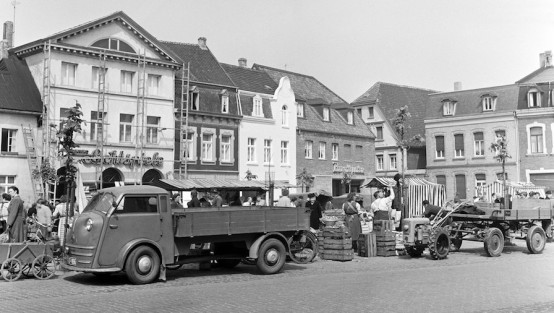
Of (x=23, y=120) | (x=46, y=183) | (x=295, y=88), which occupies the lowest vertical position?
(x=46, y=183)

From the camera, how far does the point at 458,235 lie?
66.9 feet

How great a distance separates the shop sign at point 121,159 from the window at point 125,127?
1.09 m

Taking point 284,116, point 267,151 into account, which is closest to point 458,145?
point 284,116

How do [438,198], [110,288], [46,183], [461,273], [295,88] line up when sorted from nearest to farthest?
[110,288]
[461,273]
[46,183]
[438,198]
[295,88]

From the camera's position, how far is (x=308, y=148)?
157 ft

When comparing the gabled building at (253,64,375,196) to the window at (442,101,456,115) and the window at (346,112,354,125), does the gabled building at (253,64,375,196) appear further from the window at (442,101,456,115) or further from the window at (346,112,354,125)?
the window at (442,101,456,115)

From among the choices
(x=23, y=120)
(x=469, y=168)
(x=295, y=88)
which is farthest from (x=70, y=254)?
(x=469, y=168)

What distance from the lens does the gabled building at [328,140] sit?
157ft

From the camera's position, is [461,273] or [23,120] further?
[23,120]

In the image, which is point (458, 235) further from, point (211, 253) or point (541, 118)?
point (541, 118)

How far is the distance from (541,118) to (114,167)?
35649mm

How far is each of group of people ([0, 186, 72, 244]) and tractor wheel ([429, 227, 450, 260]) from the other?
432 inches

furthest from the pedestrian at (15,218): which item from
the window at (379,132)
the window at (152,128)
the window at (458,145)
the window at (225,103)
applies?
the window at (379,132)

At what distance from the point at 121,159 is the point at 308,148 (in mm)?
17121
